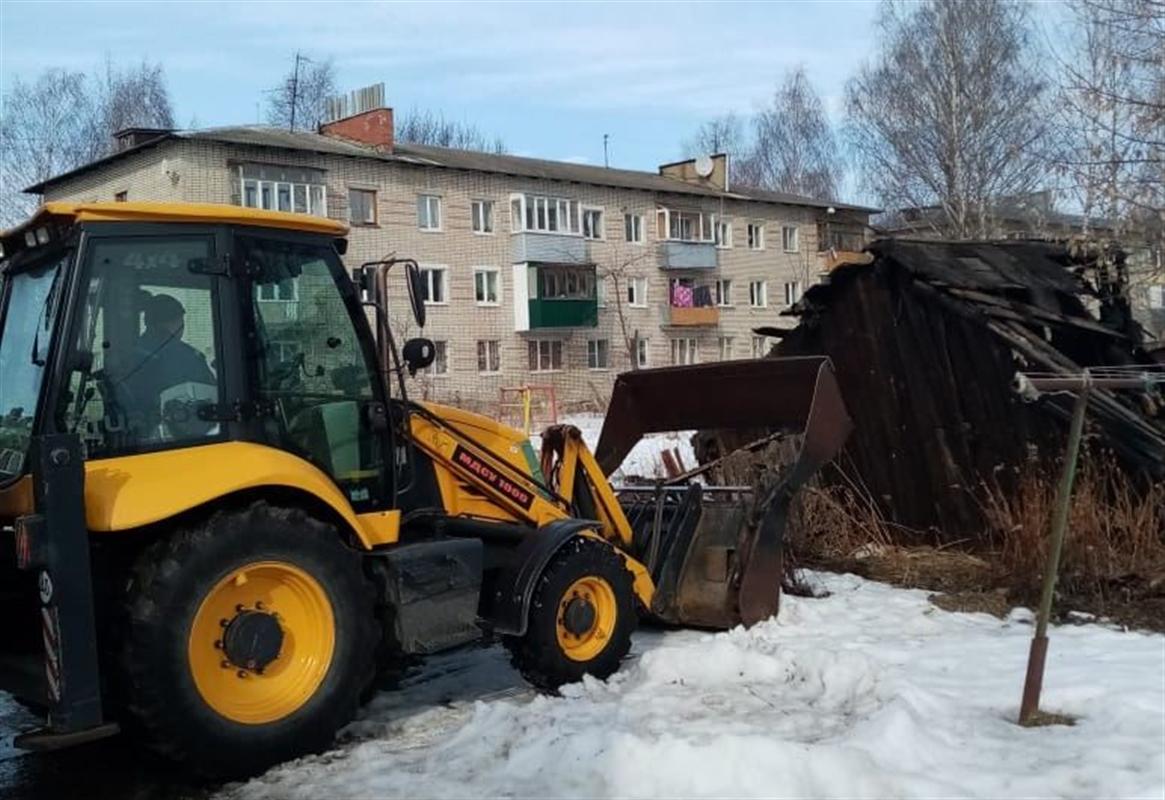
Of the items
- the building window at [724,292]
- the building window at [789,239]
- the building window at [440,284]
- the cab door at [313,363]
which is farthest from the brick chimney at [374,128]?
the cab door at [313,363]

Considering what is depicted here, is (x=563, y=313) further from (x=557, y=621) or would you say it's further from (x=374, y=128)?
(x=557, y=621)

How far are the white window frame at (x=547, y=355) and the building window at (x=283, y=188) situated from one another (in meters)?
9.25

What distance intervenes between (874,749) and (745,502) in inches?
108

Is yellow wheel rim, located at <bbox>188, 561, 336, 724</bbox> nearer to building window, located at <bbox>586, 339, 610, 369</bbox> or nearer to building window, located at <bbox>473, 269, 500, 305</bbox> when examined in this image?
building window, located at <bbox>473, 269, 500, 305</bbox>

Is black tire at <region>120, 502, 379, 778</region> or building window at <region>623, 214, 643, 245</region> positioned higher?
building window at <region>623, 214, 643, 245</region>

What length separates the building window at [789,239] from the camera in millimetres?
49844

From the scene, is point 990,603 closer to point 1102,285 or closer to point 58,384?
point 1102,285

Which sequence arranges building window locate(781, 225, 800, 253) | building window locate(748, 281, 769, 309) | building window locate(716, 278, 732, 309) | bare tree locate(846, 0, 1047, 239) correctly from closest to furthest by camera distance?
bare tree locate(846, 0, 1047, 239)
building window locate(716, 278, 732, 309)
building window locate(748, 281, 769, 309)
building window locate(781, 225, 800, 253)

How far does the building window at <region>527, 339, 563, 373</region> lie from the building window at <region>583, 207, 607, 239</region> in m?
4.25

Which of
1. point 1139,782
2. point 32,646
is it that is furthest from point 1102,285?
point 32,646

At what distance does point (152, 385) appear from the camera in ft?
15.8

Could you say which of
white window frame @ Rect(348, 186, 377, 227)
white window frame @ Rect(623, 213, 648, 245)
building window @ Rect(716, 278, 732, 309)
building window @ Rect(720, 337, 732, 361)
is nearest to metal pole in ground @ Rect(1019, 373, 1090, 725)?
white window frame @ Rect(348, 186, 377, 227)

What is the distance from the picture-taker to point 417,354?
5.54m

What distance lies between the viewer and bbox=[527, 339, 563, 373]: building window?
4088 centimetres
